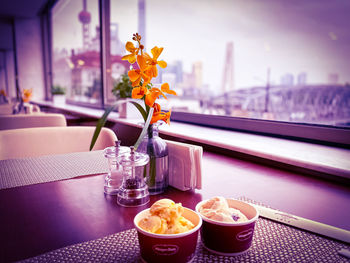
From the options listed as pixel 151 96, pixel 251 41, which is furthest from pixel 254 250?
pixel 251 41

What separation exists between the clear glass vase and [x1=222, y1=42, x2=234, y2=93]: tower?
1.72 metres

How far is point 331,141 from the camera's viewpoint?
4.35 ft

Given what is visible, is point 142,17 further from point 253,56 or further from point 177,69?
point 253,56

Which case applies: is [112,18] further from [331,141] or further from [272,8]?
[331,141]

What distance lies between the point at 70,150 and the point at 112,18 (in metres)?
2.39

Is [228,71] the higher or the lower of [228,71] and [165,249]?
the higher


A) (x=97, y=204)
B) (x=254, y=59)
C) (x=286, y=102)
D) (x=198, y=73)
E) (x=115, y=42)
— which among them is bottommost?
(x=97, y=204)

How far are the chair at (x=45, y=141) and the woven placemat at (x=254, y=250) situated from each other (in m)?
1.11

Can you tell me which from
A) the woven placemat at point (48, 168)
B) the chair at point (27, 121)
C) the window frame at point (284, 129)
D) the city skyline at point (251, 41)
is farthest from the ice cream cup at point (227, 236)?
the chair at point (27, 121)

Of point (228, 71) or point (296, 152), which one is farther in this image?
point (228, 71)

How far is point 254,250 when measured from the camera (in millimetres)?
529

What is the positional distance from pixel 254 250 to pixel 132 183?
36cm

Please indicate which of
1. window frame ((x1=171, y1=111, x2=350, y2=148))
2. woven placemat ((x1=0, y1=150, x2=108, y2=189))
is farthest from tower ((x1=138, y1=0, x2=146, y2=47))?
woven placemat ((x1=0, y1=150, x2=108, y2=189))

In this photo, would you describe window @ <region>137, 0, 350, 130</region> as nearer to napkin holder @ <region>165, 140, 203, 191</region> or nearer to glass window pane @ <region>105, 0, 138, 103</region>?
glass window pane @ <region>105, 0, 138, 103</region>
